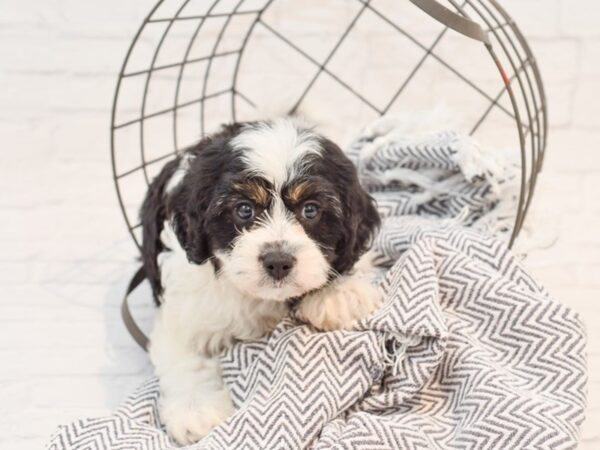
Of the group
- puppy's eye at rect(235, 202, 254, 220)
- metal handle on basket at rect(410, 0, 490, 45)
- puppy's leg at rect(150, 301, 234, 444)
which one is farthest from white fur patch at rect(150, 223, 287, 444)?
metal handle on basket at rect(410, 0, 490, 45)

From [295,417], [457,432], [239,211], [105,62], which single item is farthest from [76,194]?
[457,432]

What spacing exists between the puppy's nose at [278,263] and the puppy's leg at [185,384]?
446mm

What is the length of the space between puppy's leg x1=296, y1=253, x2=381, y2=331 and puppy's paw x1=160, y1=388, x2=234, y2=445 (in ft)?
1.05

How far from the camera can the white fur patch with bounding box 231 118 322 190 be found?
200 cm

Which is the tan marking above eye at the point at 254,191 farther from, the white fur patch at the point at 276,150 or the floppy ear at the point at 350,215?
the floppy ear at the point at 350,215

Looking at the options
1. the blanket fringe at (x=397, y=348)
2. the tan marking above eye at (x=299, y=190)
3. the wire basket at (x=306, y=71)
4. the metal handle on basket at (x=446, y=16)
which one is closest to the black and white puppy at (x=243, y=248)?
the tan marking above eye at (x=299, y=190)

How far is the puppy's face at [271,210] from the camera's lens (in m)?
1.96

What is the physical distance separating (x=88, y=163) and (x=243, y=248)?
1.85 m

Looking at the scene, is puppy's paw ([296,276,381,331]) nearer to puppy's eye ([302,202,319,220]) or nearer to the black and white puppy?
the black and white puppy

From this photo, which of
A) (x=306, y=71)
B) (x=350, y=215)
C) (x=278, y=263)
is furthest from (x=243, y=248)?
(x=306, y=71)

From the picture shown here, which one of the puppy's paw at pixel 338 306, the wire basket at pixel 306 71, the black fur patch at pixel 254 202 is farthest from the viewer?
the wire basket at pixel 306 71

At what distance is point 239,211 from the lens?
2.03 m

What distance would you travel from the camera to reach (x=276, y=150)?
6.63ft

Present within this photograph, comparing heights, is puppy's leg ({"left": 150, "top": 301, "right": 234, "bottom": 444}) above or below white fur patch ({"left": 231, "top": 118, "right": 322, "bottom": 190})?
below
